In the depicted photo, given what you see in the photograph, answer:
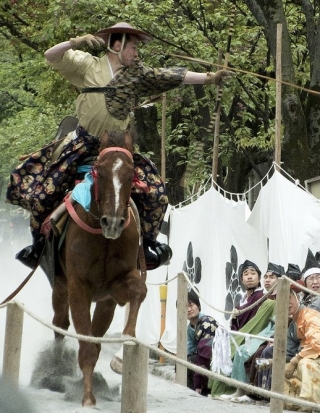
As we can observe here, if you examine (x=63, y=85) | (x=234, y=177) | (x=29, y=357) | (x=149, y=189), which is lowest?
(x=29, y=357)

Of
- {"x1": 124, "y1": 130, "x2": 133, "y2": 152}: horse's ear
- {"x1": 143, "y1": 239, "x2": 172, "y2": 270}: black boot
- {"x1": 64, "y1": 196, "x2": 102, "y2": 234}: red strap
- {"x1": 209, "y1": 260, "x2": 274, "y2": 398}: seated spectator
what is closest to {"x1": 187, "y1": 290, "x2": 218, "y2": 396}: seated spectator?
{"x1": 209, "y1": 260, "x2": 274, "y2": 398}: seated spectator

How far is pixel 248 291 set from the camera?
34.1 ft

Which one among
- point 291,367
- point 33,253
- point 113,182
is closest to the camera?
point 113,182

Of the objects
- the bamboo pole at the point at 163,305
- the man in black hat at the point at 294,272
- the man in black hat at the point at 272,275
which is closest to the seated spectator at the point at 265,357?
the man in black hat at the point at 272,275

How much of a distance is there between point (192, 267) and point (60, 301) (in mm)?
3244

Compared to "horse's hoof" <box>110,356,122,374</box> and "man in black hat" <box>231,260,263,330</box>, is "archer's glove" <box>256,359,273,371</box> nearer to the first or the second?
"man in black hat" <box>231,260,263,330</box>

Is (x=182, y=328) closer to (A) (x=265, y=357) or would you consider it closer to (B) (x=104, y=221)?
(A) (x=265, y=357)

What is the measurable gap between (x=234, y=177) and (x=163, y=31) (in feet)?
14.4

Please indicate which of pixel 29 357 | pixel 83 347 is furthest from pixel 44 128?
pixel 83 347

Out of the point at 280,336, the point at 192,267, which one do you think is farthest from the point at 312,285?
the point at 192,267

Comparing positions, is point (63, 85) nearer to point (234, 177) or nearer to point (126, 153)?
point (234, 177)

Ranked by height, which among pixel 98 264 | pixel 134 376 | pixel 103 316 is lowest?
pixel 134 376

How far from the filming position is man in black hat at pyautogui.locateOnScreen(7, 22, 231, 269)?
863 cm

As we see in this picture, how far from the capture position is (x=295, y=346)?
9016mm
